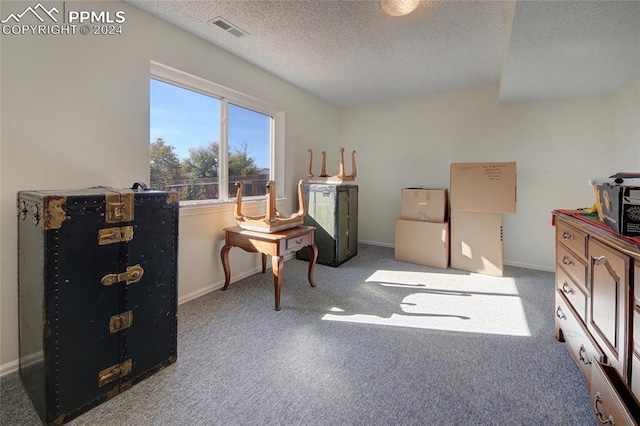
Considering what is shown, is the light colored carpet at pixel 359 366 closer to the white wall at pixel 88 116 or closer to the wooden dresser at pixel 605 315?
the wooden dresser at pixel 605 315

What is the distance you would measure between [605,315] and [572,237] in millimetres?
576

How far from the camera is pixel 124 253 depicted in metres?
1.47

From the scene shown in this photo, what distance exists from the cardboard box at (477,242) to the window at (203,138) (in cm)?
249

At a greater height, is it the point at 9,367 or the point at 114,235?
the point at 114,235

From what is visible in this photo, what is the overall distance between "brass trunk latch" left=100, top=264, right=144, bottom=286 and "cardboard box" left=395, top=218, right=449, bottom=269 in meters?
3.11

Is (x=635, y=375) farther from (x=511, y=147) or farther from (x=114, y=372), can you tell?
(x=511, y=147)

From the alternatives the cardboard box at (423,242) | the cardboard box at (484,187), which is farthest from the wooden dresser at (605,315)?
the cardboard box at (423,242)

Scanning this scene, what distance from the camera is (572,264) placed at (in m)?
1.67

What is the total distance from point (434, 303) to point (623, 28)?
235 centimetres

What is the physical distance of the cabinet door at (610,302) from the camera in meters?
1.08

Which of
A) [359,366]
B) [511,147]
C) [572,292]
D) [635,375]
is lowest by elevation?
[359,366]

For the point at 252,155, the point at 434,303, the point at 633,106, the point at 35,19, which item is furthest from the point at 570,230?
the point at 35,19

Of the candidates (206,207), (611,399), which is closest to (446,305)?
(611,399)

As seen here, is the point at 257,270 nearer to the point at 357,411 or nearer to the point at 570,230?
the point at 357,411
